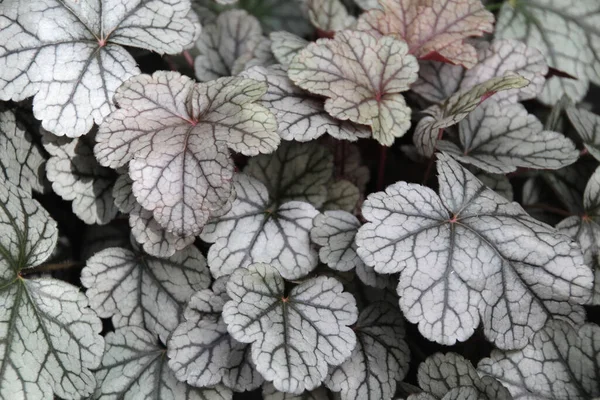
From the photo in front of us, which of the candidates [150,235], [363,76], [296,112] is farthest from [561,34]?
[150,235]

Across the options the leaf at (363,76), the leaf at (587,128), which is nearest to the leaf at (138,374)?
the leaf at (363,76)

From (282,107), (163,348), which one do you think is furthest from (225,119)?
(163,348)

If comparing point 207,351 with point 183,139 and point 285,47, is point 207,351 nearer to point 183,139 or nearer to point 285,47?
point 183,139

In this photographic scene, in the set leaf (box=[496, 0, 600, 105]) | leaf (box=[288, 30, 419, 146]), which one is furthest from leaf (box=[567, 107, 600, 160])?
leaf (box=[288, 30, 419, 146])

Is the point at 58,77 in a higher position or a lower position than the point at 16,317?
higher

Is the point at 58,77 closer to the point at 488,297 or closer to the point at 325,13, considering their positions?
the point at 325,13
